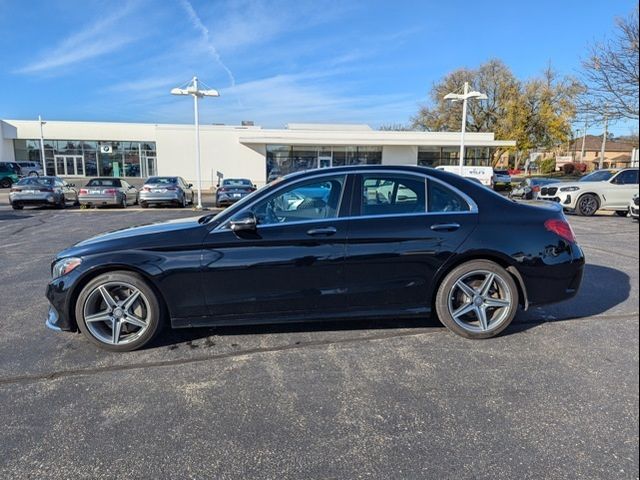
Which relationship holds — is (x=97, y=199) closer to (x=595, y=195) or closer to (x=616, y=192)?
(x=595, y=195)

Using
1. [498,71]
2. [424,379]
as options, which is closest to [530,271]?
[424,379]

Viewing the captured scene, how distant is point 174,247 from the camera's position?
141 inches

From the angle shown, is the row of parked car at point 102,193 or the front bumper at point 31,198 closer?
the front bumper at point 31,198

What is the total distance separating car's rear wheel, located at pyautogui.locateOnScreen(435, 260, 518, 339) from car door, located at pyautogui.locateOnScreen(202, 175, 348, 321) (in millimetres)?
999

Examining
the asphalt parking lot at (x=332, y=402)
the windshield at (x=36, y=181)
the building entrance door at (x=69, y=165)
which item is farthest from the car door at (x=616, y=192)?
the building entrance door at (x=69, y=165)

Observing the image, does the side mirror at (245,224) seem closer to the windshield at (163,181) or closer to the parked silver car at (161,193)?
the parked silver car at (161,193)

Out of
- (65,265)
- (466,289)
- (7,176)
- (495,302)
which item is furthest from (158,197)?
(7,176)

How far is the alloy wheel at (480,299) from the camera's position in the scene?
152 inches

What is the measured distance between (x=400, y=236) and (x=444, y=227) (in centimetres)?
42

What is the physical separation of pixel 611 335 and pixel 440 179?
7.02 ft

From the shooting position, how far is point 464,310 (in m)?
3.86

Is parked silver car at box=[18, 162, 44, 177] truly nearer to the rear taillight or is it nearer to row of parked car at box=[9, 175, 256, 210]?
row of parked car at box=[9, 175, 256, 210]

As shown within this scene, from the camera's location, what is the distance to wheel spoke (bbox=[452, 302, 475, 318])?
386 centimetres

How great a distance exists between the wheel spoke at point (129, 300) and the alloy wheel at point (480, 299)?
9.18 feet
